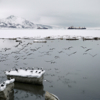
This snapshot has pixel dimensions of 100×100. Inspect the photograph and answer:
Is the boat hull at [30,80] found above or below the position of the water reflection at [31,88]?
above

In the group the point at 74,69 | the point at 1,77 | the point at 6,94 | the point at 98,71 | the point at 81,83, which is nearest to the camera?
the point at 6,94

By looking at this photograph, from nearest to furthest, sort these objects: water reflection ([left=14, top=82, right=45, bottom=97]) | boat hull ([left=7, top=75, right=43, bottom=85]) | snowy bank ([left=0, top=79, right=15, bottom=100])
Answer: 1. snowy bank ([left=0, top=79, right=15, bottom=100])
2. water reflection ([left=14, top=82, right=45, bottom=97])
3. boat hull ([left=7, top=75, right=43, bottom=85])

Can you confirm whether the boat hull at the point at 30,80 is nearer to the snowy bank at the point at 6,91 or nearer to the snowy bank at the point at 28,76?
the snowy bank at the point at 28,76

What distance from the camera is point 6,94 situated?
1703 cm

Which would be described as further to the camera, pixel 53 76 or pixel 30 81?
pixel 53 76

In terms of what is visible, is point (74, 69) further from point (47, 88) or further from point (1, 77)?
point (1, 77)

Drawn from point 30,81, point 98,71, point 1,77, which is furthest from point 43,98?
point 98,71

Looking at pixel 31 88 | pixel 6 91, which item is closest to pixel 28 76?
pixel 31 88

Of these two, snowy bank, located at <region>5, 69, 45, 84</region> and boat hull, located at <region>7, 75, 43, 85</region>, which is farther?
boat hull, located at <region>7, 75, 43, 85</region>

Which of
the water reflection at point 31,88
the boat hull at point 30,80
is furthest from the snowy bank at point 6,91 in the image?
the boat hull at point 30,80

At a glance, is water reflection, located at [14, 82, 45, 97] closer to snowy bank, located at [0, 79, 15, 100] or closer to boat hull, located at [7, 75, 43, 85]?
boat hull, located at [7, 75, 43, 85]

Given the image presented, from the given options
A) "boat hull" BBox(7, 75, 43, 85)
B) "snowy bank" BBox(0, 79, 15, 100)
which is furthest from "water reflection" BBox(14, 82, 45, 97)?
"snowy bank" BBox(0, 79, 15, 100)

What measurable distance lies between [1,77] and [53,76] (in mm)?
10757

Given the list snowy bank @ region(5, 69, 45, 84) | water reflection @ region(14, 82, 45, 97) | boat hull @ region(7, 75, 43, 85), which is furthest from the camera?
boat hull @ region(7, 75, 43, 85)
